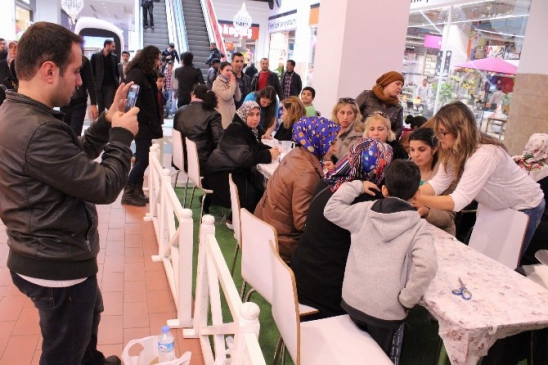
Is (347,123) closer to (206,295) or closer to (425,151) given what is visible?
(425,151)

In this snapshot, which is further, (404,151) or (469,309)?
(404,151)

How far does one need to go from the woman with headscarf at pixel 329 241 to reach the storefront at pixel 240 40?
16029 millimetres

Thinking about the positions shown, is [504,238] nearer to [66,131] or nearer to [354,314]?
[354,314]

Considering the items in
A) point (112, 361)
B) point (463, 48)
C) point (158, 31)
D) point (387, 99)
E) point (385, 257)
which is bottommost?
point (112, 361)

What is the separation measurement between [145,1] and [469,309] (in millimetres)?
13475

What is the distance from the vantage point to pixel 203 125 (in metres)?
4.37

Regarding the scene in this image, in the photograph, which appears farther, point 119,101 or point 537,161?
point 537,161

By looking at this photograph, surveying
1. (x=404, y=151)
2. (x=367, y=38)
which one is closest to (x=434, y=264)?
(x=404, y=151)

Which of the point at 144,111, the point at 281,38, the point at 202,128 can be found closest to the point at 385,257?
the point at 202,128

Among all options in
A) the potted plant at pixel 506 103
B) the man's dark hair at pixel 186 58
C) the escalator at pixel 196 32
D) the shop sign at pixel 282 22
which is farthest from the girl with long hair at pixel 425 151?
the shop sign at pixel 282 22

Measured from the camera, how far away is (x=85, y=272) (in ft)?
5.14

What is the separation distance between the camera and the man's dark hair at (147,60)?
417 centimetres

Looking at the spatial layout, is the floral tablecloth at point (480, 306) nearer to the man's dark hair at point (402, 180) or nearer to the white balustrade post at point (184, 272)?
the man's dark hair at point (402, 180)

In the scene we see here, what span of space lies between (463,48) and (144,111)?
260 inches
